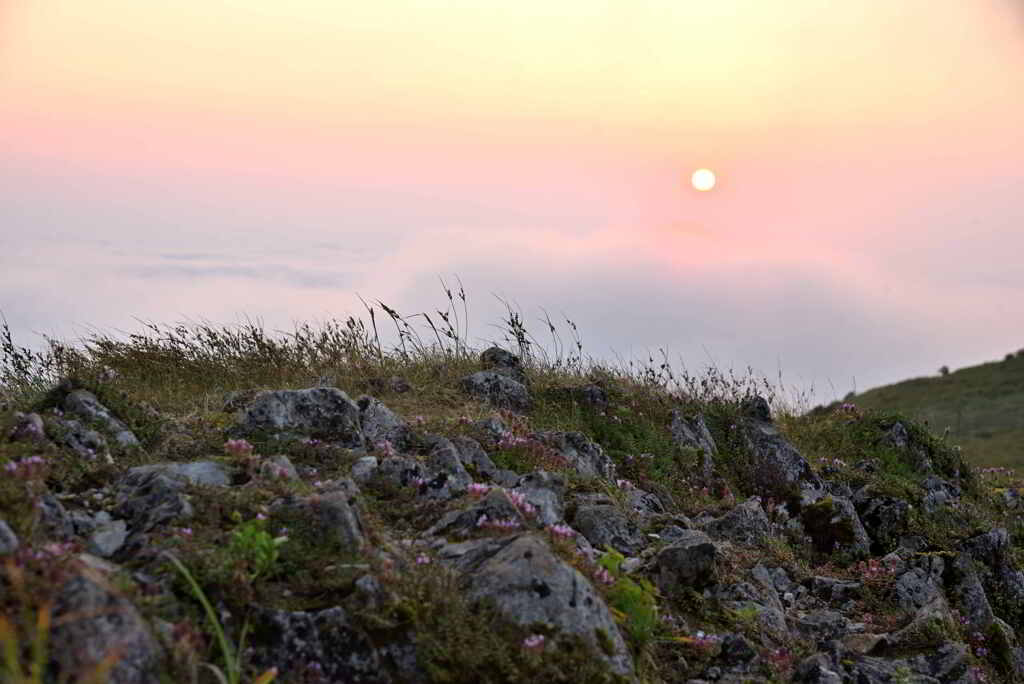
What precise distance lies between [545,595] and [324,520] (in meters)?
1.86

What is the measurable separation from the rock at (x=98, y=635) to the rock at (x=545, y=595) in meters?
2.47

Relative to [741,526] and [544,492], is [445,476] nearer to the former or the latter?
[544,492]

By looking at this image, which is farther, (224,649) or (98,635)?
(224,649)

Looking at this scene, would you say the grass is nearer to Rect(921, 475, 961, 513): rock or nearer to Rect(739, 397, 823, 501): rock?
Rect(921, 475, 961, 513): rock

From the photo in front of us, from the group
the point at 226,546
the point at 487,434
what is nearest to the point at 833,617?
the point at 487,434

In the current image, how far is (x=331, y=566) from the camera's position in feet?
22.8

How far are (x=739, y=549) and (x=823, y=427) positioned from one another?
7953 millimetres

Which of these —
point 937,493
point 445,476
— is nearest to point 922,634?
point 937,493

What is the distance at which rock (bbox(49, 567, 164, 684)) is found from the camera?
5324mm

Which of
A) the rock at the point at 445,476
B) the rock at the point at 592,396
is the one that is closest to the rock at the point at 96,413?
the rock at the point at 445,476

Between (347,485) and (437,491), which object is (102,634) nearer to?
(347,485)

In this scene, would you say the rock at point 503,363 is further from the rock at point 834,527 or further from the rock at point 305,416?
the rock at point 834,527

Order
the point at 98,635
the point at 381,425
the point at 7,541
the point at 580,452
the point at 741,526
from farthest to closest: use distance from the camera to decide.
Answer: the point at 580,452, the point at 741,526, the point at 381,425, the point at 7,541, the point at 98,635

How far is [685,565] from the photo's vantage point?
9586 millimetres
